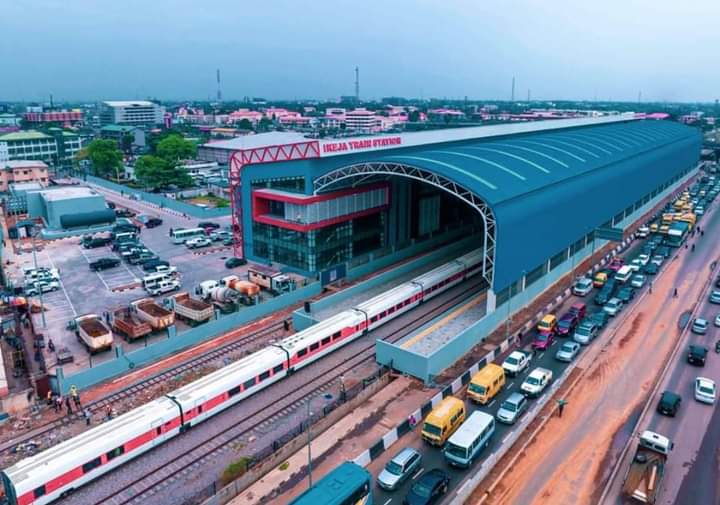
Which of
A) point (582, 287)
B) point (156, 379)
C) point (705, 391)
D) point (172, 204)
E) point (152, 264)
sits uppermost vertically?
point (172, 204)

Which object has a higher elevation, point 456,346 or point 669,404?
point 456,346

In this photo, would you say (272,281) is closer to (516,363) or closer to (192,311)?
(192,311)

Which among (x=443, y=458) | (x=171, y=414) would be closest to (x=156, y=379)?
(x=171, y=414)

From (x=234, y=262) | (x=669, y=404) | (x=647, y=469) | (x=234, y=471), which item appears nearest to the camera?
(x=647, y=469)

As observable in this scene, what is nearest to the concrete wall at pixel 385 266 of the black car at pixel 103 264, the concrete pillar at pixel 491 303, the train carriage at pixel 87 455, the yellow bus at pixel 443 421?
the concrete pillar at pixel 491 303

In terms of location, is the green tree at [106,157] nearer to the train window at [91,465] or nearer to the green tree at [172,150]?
the green tree at [172,150]
